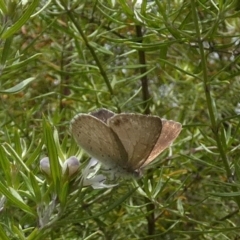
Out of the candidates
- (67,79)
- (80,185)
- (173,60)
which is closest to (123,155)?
(80,185)

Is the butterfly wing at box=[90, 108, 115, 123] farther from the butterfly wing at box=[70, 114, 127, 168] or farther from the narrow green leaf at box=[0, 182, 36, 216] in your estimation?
the narrow green leaf at box=[0, 182, 36, 216]

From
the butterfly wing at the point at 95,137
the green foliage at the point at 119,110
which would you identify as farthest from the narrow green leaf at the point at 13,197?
the butterfly wing at the point at 95,137

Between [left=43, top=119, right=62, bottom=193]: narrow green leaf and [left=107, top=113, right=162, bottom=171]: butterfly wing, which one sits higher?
[left=43, top=119, right=62, bottom=193]: narrow green leaf

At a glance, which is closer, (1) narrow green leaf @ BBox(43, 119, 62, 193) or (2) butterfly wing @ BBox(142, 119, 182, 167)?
(1) narrow green leaf @ BBox(43, 119, 62, 193)

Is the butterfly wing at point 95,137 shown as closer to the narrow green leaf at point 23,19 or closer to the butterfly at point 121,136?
the butterfly at point 121,136

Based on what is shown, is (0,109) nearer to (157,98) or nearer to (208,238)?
(157,98)

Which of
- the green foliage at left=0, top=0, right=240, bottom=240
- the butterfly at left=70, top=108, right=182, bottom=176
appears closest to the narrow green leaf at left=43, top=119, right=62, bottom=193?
the green foliage at left=0, top=0, right=240, bottom=240

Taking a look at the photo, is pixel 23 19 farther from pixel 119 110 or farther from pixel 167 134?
pixel 119 110

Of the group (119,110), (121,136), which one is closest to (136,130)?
(121,136)
